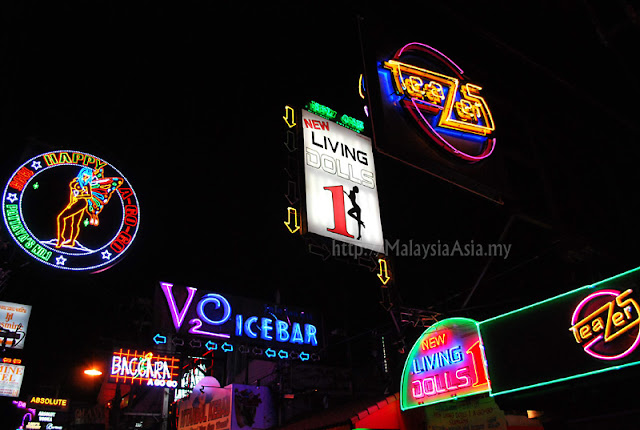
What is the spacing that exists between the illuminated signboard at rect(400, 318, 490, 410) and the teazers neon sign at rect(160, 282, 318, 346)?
4.27m

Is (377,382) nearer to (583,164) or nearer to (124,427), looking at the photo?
(583,164)

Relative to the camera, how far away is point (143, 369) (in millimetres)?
12883

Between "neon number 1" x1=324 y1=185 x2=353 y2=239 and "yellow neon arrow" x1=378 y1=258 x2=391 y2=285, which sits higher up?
"neon number 1" x1=324 y1=185 x2=353 y2=239

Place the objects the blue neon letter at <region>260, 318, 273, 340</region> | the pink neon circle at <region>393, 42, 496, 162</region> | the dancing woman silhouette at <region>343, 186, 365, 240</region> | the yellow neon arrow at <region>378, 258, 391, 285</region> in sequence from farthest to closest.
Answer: the blue neon letter at <region>260, 318, 273, 340</region>, the yellow neon arrow at <region>378, 258, 391, 285</region>, the dancing woman silhouette at <region>343, 186, 365, 240</region>, the pink neon circle at <region>393, 42, 496, 162</region>

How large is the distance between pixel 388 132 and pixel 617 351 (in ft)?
14.2

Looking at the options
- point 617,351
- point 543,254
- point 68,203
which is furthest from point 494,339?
point 68,203

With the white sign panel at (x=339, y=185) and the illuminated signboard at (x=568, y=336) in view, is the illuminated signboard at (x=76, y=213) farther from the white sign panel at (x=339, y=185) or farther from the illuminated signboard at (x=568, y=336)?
the illuminated signboard at (x=568, y=336)

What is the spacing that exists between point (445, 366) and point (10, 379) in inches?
617

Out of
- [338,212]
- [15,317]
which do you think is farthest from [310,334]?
[15,317]

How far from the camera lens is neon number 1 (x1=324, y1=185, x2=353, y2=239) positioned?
9.41 metres

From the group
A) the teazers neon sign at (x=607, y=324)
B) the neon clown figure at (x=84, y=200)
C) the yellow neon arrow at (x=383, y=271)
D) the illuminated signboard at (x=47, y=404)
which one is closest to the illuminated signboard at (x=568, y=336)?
the teazers neon sign at (x=607, y=324)

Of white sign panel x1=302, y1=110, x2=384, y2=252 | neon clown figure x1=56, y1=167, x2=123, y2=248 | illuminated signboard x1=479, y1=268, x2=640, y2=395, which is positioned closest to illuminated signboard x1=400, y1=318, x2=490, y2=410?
illuminated signboard x1=479, y1=268, x2=640, y2=395

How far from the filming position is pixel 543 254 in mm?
9258

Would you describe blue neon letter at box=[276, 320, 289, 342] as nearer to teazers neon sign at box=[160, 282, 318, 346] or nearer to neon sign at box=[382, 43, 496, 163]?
teazers neon sign at box=[160, 282, 318, 346]
